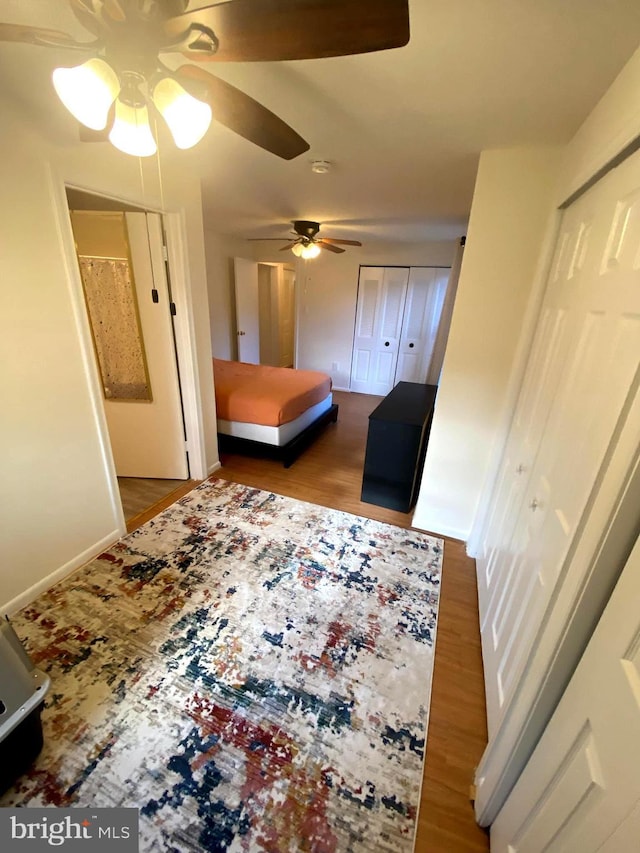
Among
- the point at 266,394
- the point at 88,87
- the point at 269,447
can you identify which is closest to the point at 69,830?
the point at 88,87

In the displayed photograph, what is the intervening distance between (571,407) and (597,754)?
2.79 feet

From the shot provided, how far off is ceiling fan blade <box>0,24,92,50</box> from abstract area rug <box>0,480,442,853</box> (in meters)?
2.11

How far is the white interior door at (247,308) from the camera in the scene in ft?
17.4

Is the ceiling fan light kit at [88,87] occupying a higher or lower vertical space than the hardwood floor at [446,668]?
higher

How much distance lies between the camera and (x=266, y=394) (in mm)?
3254

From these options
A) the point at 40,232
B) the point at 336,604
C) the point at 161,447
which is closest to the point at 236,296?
the point at 161,447

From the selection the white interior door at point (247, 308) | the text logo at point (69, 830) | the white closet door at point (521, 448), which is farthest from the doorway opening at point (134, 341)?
the white interior door at point (247, 308)

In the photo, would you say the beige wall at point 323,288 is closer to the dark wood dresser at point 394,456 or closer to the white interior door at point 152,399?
the white interior door at point 152,399

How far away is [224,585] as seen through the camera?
6.20 ft

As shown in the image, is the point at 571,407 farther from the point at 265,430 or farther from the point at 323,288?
the point at 323,288

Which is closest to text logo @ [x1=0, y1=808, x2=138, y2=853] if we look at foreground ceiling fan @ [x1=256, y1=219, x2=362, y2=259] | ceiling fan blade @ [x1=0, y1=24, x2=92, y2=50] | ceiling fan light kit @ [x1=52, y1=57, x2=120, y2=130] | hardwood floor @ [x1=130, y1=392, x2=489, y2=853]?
hardwood floor @ [x1=130, y1=392, x2=489, y2=853]

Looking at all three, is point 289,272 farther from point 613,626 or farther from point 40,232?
point 613,626

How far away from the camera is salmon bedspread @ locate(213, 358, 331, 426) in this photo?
309cm

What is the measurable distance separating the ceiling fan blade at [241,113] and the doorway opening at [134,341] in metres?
1.36
